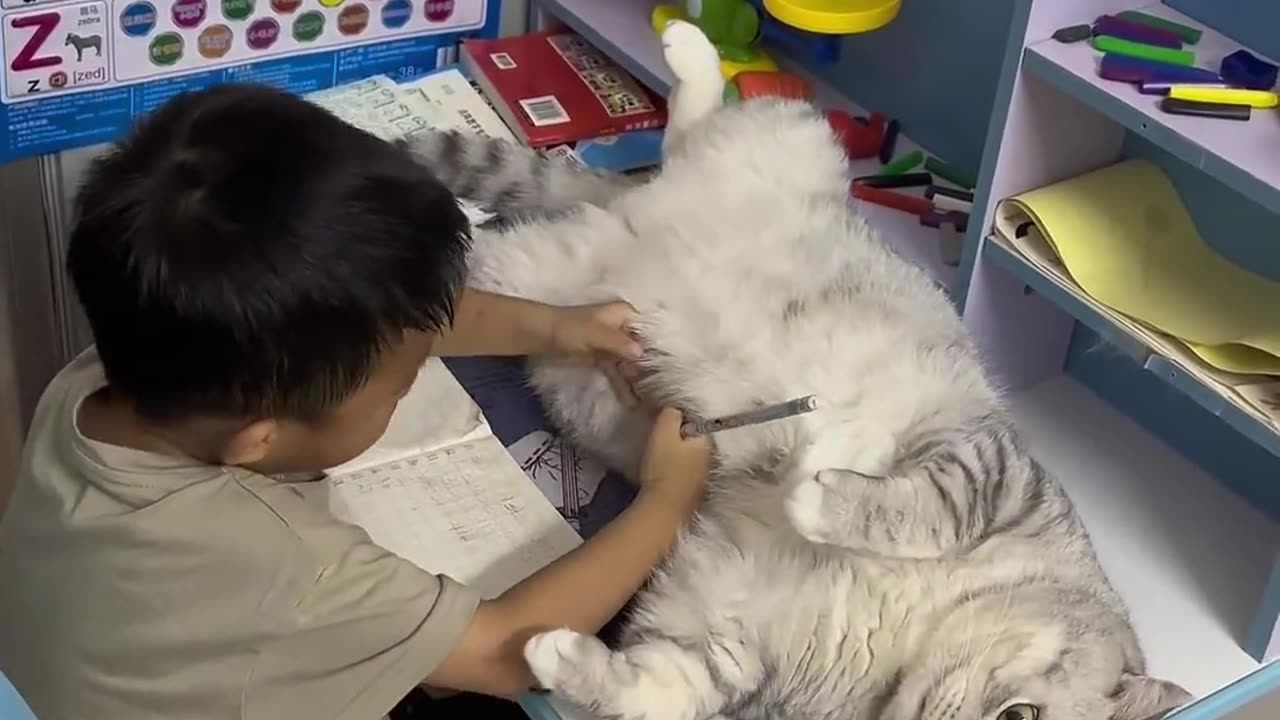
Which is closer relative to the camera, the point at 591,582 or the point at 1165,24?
the point at 591,582

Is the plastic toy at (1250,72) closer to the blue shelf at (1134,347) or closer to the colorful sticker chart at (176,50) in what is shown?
the blue shelf at (1134,347)

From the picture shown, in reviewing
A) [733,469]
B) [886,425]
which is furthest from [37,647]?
[886,425]

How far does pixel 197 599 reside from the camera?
2.71 feet

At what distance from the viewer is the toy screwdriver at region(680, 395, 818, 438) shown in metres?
1.05

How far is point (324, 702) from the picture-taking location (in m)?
0.86

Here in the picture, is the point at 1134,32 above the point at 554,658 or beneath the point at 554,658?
above

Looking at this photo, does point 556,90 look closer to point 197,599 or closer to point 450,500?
point 450,500

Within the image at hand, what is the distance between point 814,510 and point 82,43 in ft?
3.08

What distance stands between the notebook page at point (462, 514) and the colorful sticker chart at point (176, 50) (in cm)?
64

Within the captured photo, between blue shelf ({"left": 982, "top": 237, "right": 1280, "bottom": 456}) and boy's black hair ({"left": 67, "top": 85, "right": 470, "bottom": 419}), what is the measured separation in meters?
0.48

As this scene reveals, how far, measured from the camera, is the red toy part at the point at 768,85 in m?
1.45

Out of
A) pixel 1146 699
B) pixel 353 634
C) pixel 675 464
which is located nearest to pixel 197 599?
pixel 353 634

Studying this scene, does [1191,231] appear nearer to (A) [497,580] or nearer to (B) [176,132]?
(A) [497,580]

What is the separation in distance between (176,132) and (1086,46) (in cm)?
65
